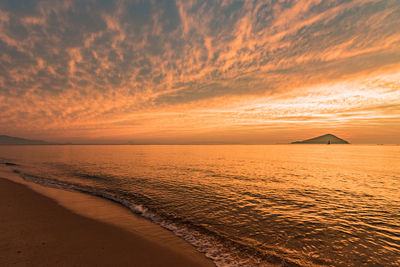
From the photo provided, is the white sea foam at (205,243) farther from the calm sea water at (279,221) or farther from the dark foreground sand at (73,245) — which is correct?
the dark foreground sand at (73,245)

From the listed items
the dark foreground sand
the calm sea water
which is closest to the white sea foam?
the calm sea water

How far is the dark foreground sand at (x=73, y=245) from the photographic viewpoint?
686 cm

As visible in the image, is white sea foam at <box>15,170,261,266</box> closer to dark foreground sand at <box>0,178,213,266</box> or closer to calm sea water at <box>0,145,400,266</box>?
calm sea water at <box>0,145,400,266</box>

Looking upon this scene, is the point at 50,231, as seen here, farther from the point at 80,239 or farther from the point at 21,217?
the point at 21,217

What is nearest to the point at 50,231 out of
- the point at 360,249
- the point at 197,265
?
the point at 197,265

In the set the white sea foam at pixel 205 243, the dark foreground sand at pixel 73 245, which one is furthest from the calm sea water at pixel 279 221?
the dark foreground sand at pixel 73 245

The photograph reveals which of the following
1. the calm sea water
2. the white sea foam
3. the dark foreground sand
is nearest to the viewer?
the dark foreground sand

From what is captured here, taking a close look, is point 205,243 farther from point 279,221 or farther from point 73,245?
point 73,245

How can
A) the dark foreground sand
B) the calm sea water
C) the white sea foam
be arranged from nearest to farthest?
the dark foreground sand
the white sea foam
the calm sea water

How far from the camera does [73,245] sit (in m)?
8.02

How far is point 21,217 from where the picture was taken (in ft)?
36.2

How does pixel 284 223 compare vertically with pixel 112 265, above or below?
below

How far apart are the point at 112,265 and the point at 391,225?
1618 cm

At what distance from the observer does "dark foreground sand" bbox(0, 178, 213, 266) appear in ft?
22.5
